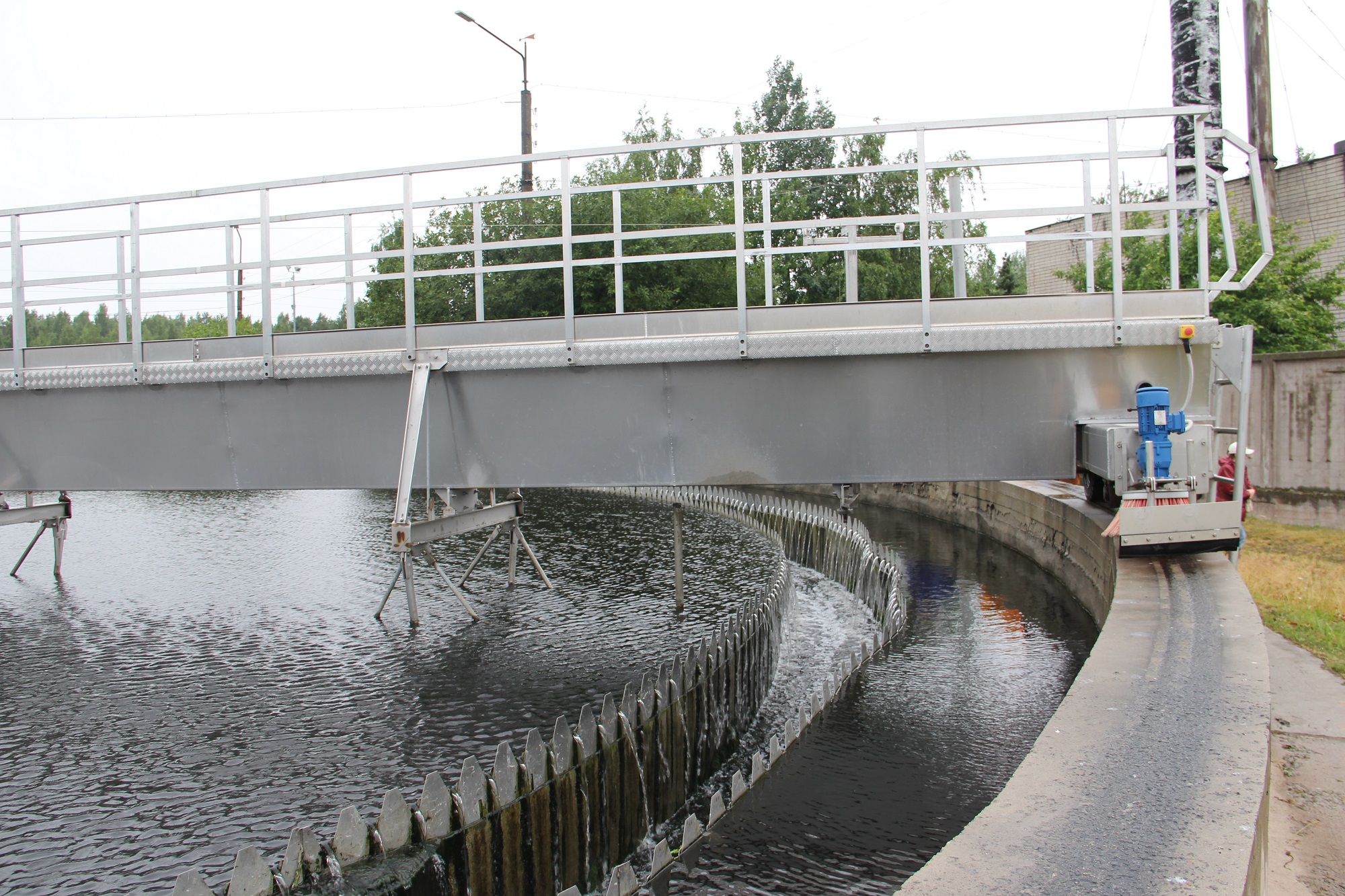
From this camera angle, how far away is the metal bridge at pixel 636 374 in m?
7.55

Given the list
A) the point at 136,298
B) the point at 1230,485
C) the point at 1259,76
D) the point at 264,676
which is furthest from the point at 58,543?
the point at 1259,76

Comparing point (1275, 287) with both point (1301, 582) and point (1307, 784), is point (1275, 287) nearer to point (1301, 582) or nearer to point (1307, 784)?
point (1301, 582)

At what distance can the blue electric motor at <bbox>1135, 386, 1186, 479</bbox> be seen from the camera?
702 cm

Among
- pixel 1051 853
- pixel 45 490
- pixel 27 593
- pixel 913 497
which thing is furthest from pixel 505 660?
pixel 913 497

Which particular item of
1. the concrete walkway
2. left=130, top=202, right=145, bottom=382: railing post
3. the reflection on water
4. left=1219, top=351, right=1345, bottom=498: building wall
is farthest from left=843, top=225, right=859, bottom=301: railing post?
left=1219, top=351, right=1345, bottom=498: building wall

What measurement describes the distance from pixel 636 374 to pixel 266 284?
13.0 ft

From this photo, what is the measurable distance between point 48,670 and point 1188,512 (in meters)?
13.6

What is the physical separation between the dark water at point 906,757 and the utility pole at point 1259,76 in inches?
497

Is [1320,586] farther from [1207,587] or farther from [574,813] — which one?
[574,813]

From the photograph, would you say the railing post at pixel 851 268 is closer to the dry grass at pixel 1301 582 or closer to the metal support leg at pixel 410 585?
the dry grass at pixel 1301 582

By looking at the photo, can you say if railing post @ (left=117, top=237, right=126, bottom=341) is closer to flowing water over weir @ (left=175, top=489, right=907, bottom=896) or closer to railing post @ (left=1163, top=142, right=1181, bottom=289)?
flowing water over weir @ (left=175, top=489, right=907, bottom=896)

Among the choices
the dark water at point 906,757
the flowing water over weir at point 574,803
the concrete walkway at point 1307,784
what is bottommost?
the dark water at point 906,757

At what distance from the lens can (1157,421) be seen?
7.04m

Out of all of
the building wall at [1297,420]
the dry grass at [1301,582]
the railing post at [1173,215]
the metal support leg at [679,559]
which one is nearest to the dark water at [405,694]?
the metal support leg at [679,559]
